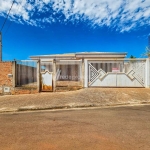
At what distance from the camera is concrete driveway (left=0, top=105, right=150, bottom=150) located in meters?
2.97

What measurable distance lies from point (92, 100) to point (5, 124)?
447cm

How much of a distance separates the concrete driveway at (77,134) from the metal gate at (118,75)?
592 cm

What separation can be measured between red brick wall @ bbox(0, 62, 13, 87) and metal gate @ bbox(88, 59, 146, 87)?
18.5ft

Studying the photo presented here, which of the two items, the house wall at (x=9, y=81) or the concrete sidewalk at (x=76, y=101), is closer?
the concrete sidewalk at (x=76, y=101)

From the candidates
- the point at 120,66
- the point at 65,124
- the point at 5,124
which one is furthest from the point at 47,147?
the point at 120,66

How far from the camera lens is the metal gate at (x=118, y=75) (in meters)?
10.6

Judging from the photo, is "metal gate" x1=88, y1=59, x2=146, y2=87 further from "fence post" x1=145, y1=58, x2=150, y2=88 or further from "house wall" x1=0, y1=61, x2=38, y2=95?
"house wall" x1=0, y1=61, x2=38, y2=95

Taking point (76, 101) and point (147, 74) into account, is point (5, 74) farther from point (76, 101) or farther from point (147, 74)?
point (147, 74)

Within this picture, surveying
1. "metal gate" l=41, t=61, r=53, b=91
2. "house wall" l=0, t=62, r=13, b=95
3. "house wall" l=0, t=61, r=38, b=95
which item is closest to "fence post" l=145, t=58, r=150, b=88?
"metal gate" l=41, t=61, r=53, b=91

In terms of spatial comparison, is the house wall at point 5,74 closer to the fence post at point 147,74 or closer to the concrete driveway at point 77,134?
the concrete driveway at point 77,134

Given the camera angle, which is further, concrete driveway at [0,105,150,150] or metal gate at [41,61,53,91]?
metal gate at [41,61,53,91]

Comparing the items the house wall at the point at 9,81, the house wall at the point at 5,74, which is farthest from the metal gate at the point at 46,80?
the house wall at the point at 5,74

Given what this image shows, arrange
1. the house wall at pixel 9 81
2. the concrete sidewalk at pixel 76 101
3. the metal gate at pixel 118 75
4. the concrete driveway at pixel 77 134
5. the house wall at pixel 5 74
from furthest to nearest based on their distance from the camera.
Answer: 1. the metal gate at pixel 118 75
2. the house wall at pixel 5 74
3. the house wall at pixel 9 81
4. the concrete sidewalk at pixel 76 101
5. the concrete driveway at pixel 77 134

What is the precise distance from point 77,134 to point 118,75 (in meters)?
7.89
